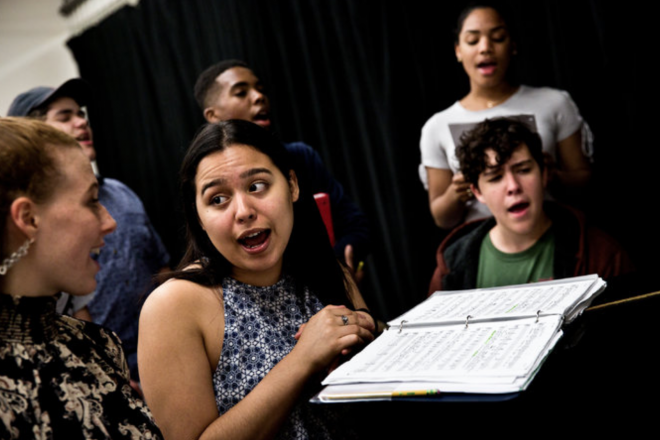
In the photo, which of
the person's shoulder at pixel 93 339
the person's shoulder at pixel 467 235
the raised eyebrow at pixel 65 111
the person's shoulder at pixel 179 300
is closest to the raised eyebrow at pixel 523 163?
the person's shoulder at pixel 467 235

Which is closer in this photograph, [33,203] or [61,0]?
[33,203]

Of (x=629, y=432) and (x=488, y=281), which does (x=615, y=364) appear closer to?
(x=629, y=432)

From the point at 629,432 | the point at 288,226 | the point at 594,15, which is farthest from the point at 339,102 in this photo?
the point at 629,432

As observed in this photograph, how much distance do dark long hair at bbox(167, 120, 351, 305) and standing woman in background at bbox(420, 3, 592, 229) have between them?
85 centimetres

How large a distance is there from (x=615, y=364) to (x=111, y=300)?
196cm

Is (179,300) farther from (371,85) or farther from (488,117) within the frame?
(371,85)

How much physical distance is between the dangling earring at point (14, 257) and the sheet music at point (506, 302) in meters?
0.68

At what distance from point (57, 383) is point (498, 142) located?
150 centimetres

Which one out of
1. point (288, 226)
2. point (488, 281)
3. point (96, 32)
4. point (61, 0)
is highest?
point (61, 0)

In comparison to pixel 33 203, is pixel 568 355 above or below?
below

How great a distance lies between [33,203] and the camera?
97cm

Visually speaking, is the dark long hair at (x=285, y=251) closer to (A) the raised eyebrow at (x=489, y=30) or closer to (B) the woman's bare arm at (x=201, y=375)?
(B) the woman's bare arm at (x=201, y=375)

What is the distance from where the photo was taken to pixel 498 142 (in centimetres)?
204

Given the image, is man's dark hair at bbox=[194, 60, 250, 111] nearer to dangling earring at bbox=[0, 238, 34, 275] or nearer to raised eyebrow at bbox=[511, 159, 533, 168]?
raised eyebrow at bbox=[511, 159, 533, 168]
